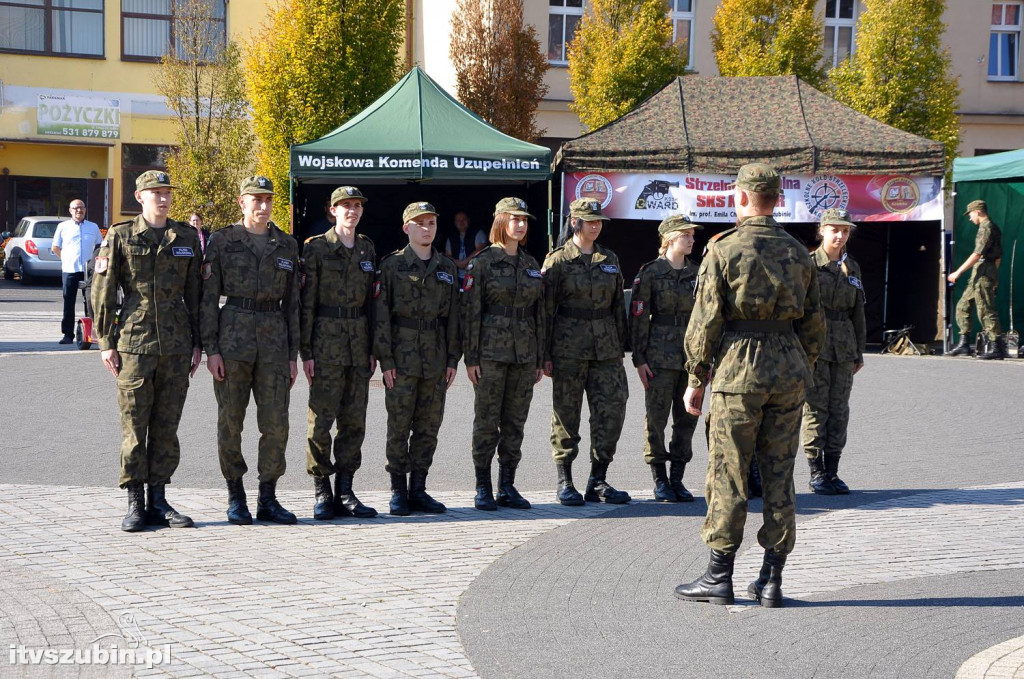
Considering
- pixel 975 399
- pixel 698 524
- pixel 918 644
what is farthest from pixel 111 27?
pixel 918 644

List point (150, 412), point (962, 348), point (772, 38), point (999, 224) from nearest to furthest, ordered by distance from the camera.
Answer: point (150, 412) < point (962, 348) < point (999, 224) < point (772, 38)

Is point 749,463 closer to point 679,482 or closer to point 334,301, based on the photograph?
point 679,482

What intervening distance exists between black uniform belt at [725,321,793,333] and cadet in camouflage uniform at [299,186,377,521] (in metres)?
2.64

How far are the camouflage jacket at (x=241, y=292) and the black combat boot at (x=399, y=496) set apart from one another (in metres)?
1.11

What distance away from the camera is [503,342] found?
786 cm

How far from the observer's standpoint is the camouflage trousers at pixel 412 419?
25.3 ft

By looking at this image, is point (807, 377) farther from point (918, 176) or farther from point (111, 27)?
point (111, 27)

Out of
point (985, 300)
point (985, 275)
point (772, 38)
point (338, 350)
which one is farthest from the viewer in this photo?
point (772, 38)

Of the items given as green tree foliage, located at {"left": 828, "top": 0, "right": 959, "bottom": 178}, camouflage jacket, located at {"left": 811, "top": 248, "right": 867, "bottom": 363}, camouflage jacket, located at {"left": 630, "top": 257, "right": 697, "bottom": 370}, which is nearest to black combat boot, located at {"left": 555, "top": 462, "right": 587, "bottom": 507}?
camouflage jacket, located at {"left": 630, "top": 257, "right": 697, "bottom": 370}

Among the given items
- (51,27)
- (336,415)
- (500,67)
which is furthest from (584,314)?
(51,27)

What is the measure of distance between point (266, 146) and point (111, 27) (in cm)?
1541

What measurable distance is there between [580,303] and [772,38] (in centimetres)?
1989

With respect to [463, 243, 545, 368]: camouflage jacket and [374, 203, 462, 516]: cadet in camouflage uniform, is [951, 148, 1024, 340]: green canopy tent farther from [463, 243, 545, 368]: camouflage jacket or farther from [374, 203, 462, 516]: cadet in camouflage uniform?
[374, 203, 462, 516]: cadet in camouflage uniform

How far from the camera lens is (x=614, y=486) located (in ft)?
28.7
